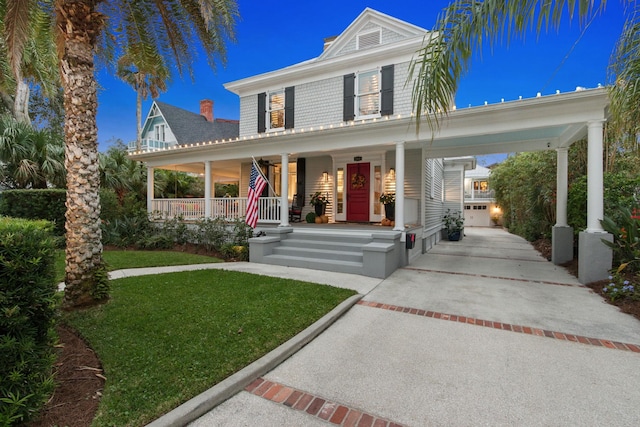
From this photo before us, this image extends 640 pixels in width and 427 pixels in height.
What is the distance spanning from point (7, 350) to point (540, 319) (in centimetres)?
538

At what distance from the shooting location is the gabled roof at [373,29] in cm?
980

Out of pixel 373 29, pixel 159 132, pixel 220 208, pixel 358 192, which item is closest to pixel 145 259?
pixel 220 208

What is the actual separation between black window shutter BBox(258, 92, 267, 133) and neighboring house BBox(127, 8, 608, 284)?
0.04m

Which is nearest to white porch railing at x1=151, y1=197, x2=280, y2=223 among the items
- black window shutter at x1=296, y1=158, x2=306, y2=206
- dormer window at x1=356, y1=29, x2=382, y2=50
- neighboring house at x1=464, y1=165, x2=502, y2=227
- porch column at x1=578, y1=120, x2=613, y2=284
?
black window shutter at x1=296, y1=158, x2=306, y2=206

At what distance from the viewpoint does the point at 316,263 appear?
6875mm

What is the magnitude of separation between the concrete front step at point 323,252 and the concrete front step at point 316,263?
164mm

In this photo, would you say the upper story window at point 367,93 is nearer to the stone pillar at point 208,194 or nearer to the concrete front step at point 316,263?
the stone pillar at point 208,194

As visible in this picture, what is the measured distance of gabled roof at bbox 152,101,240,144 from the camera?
67.5 feet

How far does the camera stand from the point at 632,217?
5.23 meters

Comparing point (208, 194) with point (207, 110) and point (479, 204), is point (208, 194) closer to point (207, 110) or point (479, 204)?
point (207, 110)

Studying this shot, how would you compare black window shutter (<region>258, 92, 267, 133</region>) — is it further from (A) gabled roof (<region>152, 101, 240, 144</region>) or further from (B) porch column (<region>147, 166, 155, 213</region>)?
(A) gabled roof (<region>152, 101, 240, 144</region>)

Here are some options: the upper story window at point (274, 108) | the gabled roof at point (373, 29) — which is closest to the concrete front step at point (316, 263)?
the upper story window at point (274, 108)

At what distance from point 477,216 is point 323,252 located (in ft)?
75.2

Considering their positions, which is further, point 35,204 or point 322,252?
point 35,204
